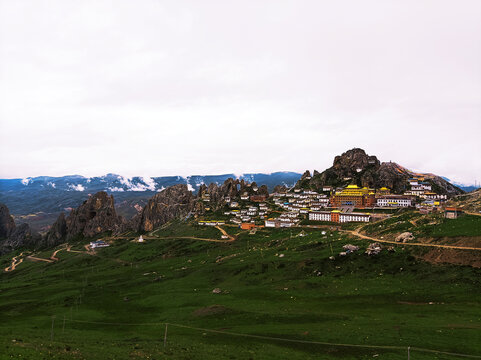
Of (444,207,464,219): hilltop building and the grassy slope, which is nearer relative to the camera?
the grassy slope

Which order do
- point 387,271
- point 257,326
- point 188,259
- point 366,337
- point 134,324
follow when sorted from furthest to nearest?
1. point 188,259
2. point 387,271
3. point 134,324
4. point 257,326
5. point 366,337

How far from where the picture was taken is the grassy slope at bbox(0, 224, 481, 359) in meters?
54.4

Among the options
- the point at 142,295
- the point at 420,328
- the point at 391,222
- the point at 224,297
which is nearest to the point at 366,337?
the point at 420,328

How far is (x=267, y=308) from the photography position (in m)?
83.6

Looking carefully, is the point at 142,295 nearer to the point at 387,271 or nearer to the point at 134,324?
the point at 134,324

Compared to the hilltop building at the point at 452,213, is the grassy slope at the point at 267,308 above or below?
below

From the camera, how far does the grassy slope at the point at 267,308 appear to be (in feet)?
178

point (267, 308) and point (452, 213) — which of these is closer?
point (267, 308)

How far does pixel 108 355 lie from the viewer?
4944 cm

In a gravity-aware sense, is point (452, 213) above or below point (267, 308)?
above

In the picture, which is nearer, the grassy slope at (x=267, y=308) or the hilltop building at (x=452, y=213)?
the grassy slope at (x=267, y=308)

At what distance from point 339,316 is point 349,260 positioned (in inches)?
1558

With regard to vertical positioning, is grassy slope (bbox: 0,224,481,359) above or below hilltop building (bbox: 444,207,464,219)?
below

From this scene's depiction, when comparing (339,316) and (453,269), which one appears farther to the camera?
(453,269)
